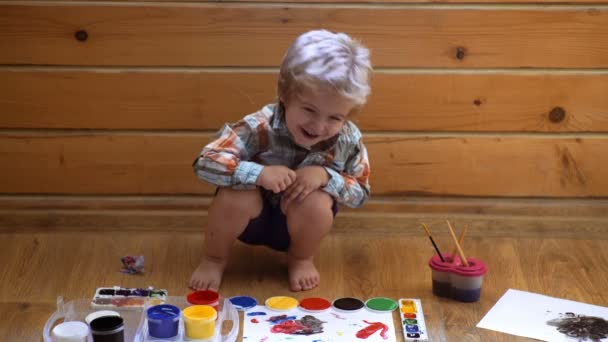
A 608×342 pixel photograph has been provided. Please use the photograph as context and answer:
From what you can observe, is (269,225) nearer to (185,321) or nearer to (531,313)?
(185,321)

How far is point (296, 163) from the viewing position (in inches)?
72.9

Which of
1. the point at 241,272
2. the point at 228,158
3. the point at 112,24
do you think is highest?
the point at 112,24

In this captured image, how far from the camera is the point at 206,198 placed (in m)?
2.15

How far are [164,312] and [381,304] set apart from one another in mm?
413

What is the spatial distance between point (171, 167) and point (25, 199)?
0.34 meters

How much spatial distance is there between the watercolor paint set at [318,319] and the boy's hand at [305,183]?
191mm

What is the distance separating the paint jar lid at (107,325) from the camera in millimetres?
1494

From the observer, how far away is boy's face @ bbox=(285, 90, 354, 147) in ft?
5.49

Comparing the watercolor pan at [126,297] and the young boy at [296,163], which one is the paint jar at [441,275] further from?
the watercolor pan at [126,297]

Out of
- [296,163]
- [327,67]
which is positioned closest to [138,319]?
[296,163]

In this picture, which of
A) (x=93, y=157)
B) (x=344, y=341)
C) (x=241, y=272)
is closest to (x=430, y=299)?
(x=344, y=341)

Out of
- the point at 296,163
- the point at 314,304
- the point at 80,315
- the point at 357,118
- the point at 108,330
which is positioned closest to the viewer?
the point at 108,330

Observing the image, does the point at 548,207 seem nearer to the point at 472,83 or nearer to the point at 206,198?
the point at 472,83

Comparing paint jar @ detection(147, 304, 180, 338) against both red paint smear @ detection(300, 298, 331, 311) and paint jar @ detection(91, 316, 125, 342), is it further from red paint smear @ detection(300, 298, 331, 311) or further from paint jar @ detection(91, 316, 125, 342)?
red paint smear @ detection(300, 298, 331, 311)
